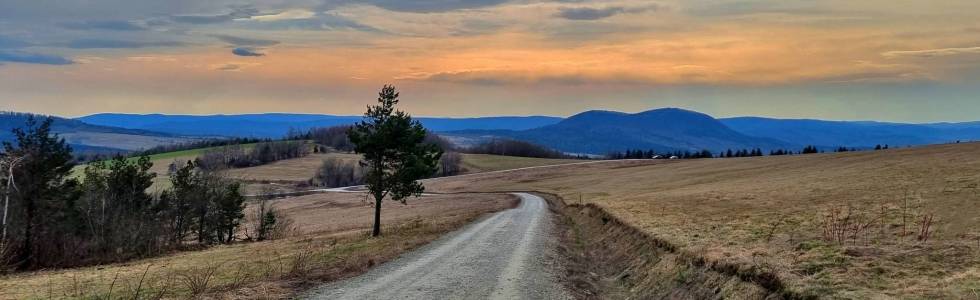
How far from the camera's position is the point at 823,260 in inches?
564

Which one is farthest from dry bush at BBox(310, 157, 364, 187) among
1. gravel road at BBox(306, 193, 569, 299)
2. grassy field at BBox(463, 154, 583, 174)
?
gravel road at BBox(306, 193, 569, 299)

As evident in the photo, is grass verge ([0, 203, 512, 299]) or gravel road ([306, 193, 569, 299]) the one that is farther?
gravel road ([306, 193, 569, 299])

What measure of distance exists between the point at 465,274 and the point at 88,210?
45680 millimetres

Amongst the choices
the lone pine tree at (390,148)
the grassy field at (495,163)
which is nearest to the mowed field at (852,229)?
the lone pine tree at (390,148)

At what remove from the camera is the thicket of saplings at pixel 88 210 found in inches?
1578

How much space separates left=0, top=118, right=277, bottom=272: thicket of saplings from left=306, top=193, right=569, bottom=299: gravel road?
83.9 ft

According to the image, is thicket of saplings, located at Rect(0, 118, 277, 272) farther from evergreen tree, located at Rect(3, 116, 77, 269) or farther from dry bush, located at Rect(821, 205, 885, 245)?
dry bush, located at Rect(821, 205, 885, 245)

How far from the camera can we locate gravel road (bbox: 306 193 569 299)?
629 inches

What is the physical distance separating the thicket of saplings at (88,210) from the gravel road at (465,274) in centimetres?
2557

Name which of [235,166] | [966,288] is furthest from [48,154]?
[235,166]

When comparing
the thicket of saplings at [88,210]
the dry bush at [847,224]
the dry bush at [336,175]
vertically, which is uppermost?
the dry bush at [847,224]

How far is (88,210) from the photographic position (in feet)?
168

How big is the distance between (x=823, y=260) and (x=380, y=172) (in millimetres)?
32833

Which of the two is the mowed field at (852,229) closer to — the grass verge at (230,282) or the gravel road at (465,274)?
the gravel road at (465,274)
